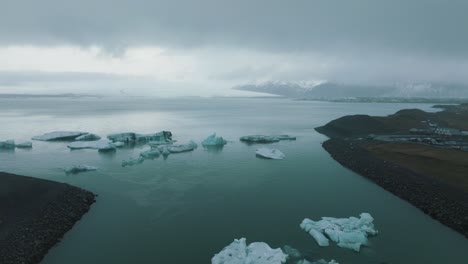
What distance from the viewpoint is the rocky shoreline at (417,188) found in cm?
1958

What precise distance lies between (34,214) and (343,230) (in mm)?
17978

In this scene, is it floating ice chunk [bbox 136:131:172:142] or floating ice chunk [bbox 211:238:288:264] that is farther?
floating ice chunk [bbox 136:131:172:142]

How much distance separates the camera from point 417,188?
24078mm

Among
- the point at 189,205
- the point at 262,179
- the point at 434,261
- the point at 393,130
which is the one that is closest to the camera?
the point at 434,261

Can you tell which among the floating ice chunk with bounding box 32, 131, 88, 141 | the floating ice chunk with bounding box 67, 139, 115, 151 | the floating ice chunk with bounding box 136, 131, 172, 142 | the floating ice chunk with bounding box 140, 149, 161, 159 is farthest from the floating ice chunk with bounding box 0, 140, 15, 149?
the floating ice chunk with bounding box 140, 149, 161, 159

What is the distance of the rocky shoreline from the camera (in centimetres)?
1958

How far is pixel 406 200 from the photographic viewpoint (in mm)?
23266

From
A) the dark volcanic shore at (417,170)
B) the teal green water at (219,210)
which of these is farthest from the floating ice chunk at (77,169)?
the dark volcanic shore at (417,170)

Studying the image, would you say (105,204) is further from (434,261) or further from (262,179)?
(434,261)

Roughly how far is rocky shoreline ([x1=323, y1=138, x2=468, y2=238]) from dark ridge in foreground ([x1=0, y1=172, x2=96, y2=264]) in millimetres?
22812

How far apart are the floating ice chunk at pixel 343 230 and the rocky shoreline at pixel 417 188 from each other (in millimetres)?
4923

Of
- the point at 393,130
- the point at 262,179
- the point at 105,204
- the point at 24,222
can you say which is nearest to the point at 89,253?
A: the point at 24,222

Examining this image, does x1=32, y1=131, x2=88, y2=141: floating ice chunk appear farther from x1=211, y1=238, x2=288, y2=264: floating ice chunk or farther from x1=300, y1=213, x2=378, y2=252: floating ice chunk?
x1=300, y1=213, x2=378, y2=252: floating ice chunk

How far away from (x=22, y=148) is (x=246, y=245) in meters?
38.2
